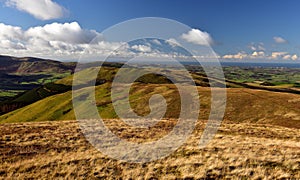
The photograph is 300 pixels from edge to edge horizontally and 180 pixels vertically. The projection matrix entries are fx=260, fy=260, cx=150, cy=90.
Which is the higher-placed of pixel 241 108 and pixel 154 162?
pixel 154 162

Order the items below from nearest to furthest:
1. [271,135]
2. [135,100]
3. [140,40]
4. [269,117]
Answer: [140,40]
[271,135]
[269,117]
[135,100]

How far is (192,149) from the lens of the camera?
23.7 m

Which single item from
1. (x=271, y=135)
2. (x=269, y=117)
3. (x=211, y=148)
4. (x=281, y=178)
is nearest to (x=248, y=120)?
(x=269, y=117)

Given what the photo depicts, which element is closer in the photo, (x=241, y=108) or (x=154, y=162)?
(x=154, y=162)

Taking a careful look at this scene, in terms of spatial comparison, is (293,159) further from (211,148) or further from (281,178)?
(211,148)

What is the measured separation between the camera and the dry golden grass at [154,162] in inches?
756

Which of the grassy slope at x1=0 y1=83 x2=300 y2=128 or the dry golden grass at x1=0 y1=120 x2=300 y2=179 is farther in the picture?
the grassy slope at x1=0 y1=83 x2=300 y2=128

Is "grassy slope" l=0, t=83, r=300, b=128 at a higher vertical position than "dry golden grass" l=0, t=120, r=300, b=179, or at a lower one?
lower

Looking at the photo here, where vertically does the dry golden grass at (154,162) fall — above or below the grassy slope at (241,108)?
above

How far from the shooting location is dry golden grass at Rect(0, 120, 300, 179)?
19203mm

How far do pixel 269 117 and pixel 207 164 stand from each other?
46108 millimetres

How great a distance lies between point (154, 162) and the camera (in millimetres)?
21328

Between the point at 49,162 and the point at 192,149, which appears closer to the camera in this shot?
the point at 49,162

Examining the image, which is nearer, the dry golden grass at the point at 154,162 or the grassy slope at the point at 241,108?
the dry golden grass at the point at 154,162
